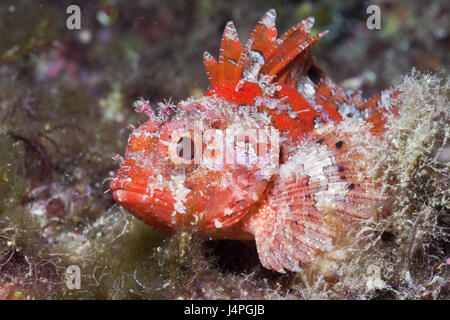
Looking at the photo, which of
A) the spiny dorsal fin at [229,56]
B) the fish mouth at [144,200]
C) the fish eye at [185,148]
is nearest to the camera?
the fish mouth at [144,200]

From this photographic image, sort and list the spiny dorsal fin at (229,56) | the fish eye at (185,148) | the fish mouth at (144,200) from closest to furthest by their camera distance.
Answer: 1. the fish mouth at (144,200)
2. the fish eye at (185,148)
3. the spiny dorsal fin at (229,56)

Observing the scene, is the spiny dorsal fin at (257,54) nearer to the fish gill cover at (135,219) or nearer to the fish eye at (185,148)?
the fish eye at (185,148)

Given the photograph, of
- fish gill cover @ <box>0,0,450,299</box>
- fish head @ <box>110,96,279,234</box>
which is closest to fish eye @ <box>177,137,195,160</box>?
fish head @ <box>110,96,279,234</box>

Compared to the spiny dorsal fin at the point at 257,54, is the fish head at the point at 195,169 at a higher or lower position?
lower

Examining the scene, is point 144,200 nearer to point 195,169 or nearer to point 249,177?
point 195,169

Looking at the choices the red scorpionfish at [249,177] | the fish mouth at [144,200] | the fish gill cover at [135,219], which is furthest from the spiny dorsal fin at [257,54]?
the fish mouth at [144,200]

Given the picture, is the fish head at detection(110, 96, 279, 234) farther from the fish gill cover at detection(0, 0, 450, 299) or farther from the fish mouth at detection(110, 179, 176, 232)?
the fish gill cover at detection(0, 0, 450, 299)
